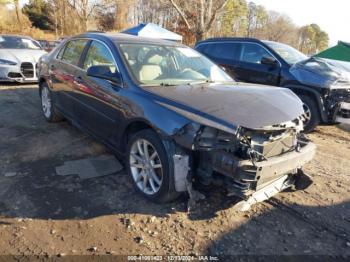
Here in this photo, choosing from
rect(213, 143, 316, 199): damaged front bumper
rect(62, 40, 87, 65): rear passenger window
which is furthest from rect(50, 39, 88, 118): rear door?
rect(213, 143, 316, 199): damaged front bumper

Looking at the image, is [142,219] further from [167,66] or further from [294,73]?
[294,73]

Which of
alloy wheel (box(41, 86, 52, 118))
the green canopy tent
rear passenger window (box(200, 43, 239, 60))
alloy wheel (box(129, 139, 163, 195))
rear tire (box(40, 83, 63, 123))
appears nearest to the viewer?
alloy wheel (box(129, 139, 163, 195))

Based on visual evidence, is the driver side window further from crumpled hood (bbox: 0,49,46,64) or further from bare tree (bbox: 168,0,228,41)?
bare tree (bbox: 168,0,228,41)

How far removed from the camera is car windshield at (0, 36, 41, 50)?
1032 cm

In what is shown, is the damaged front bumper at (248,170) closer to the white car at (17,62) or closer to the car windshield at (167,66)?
the car windshield at (167,66)

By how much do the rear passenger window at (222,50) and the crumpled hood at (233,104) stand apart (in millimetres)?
4356

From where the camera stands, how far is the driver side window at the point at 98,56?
398 centimetres

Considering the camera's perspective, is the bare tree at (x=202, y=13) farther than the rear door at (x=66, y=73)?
Yes

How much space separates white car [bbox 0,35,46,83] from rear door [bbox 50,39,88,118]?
4.46m

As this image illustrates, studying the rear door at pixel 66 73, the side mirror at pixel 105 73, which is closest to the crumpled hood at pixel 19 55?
the rear door at pixel 66 73

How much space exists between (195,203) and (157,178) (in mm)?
480

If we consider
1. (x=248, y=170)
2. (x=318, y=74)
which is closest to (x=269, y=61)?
(x=318, y=74)

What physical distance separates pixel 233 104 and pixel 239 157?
0.55m

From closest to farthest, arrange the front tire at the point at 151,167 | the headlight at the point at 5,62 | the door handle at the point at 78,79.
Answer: the front tire at the point at 151,167 → the door handle at the point at 78,79 → the headlight at the point at 5,62
